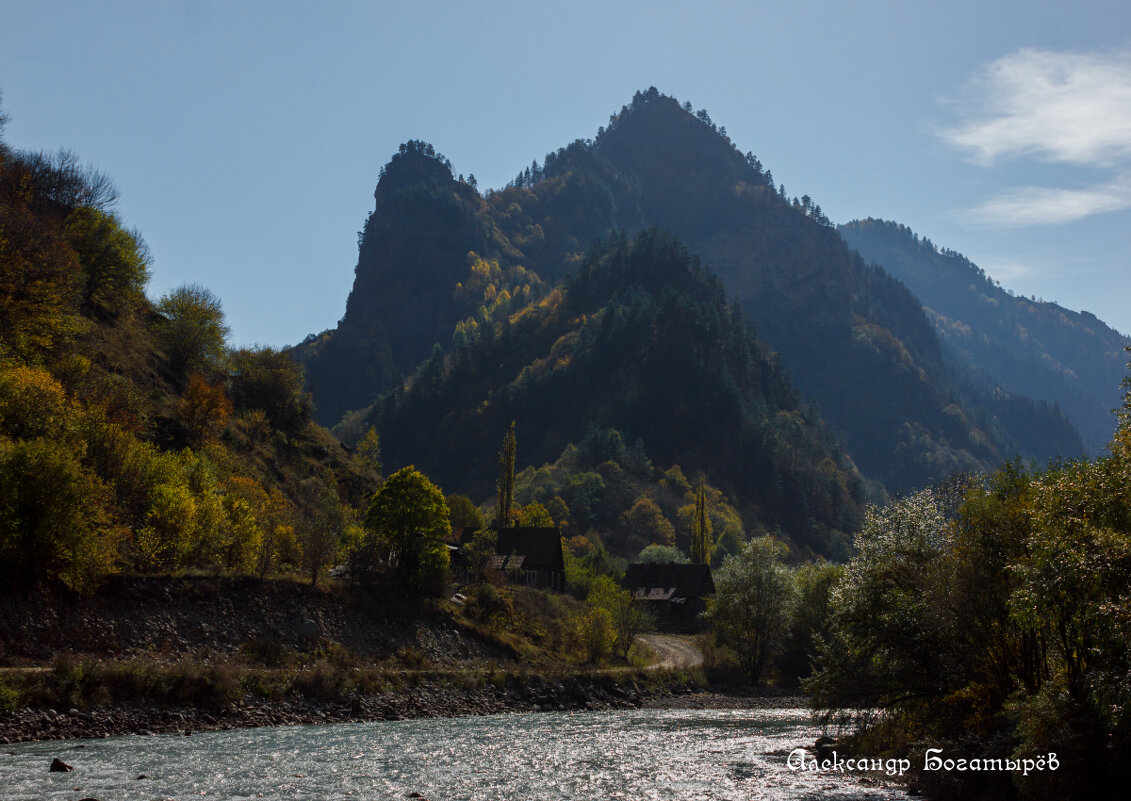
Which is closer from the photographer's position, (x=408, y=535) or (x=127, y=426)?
(x=127, y=426)

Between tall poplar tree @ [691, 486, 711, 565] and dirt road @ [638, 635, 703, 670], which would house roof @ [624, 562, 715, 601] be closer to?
dirt road @ [638, 635, 703, 670]

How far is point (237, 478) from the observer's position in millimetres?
63375

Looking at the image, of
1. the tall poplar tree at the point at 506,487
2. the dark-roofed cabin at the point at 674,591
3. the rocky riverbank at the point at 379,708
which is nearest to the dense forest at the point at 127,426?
the rocky riverbank at the point at 379,708

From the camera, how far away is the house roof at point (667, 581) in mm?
110062

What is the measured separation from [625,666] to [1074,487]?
53338 millimetres

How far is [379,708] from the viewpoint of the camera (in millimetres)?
45844

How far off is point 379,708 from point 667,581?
72124 millimetres

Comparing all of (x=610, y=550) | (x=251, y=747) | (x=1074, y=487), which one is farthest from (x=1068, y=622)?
(x=610, y=550)

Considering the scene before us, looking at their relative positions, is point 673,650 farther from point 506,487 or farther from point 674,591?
point 506,487

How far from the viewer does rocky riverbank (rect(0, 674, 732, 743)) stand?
32562mm

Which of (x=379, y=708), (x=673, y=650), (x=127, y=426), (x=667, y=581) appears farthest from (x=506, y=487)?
(x=379, y=708)

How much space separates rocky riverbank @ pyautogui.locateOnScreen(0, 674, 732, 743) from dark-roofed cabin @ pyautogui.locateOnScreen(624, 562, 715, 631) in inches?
1537

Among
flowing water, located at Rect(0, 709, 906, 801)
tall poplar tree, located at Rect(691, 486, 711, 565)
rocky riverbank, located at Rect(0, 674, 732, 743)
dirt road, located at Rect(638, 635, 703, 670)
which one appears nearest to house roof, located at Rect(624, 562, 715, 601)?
dirt road, located at Rect(638, 635, 703, 670)

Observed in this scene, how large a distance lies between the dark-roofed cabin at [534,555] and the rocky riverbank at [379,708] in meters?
30.4
